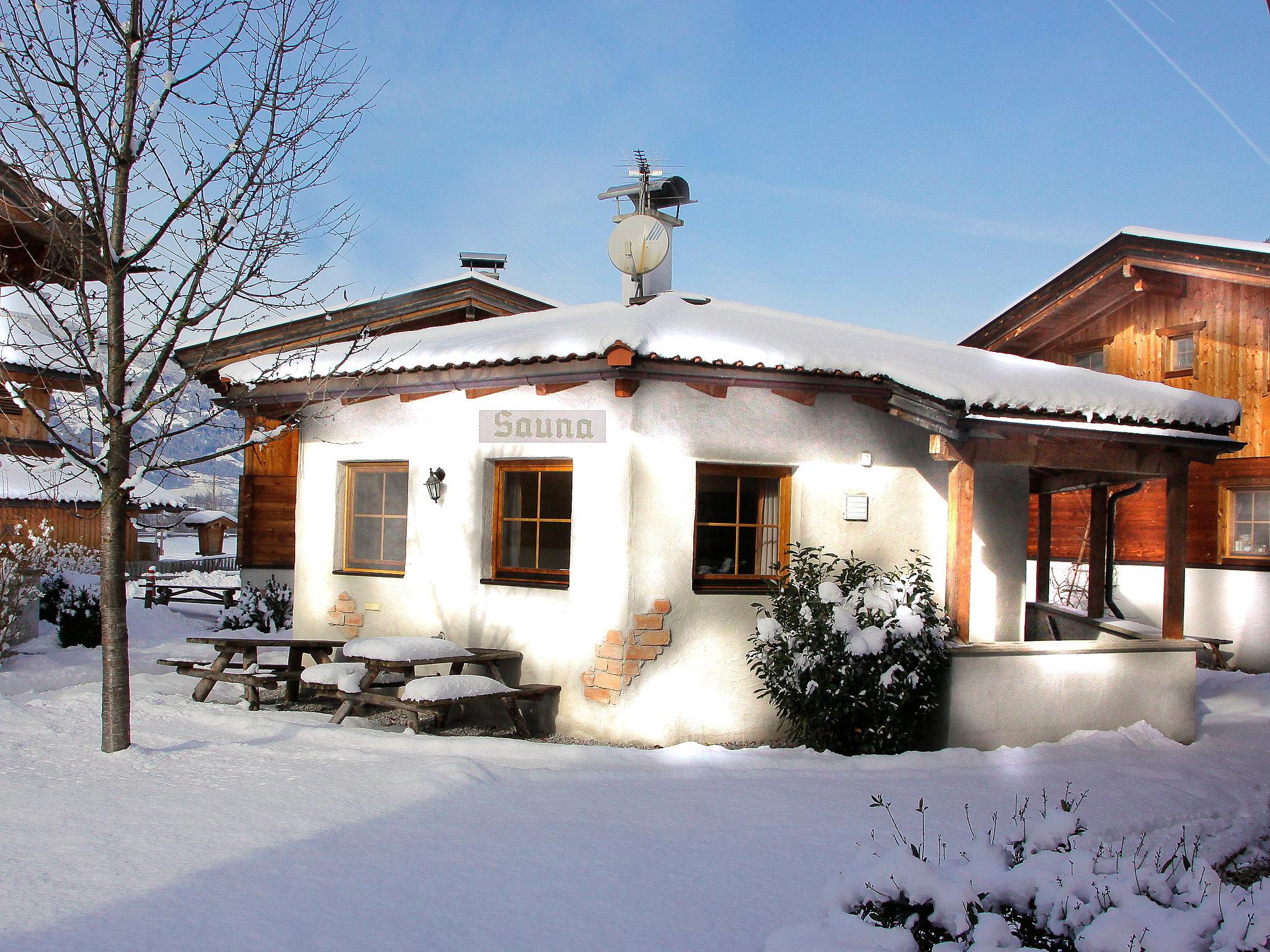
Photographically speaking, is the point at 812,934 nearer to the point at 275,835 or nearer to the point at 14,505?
the point at 275,835

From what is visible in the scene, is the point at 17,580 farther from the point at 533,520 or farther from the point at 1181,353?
the point at 1181,353

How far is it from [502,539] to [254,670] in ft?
8.60

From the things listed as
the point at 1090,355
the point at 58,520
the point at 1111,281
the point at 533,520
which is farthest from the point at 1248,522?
the point at 58,520

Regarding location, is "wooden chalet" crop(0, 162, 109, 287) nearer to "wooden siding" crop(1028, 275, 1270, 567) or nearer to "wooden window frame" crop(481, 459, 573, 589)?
"wooden window frame" crop(481, 459, 573, 589)

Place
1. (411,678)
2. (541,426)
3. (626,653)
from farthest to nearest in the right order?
1. (541,426)
2. (411,678)
3. (626,653)

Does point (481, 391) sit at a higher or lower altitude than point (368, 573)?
higher

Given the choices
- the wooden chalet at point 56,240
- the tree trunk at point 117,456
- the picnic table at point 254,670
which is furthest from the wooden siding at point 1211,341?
the wooden chalet at point 56,240

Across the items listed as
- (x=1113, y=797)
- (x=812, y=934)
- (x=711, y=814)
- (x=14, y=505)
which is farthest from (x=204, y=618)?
(x=812, y=934)

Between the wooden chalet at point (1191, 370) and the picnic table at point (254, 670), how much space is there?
25.2 ft

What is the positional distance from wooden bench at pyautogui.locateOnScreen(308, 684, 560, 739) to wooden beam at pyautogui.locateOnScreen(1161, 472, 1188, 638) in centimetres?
560

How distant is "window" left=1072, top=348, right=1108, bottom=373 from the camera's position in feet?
51.8

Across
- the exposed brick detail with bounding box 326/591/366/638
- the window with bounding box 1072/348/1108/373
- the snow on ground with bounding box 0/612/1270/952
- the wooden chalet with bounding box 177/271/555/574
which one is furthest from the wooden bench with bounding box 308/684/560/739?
the window with bounding box 1072/348/1108/373

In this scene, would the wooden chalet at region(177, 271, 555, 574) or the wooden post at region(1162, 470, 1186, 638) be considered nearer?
the wooden post at region(1162, 470, 1186, 638)

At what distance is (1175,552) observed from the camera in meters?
9.05
